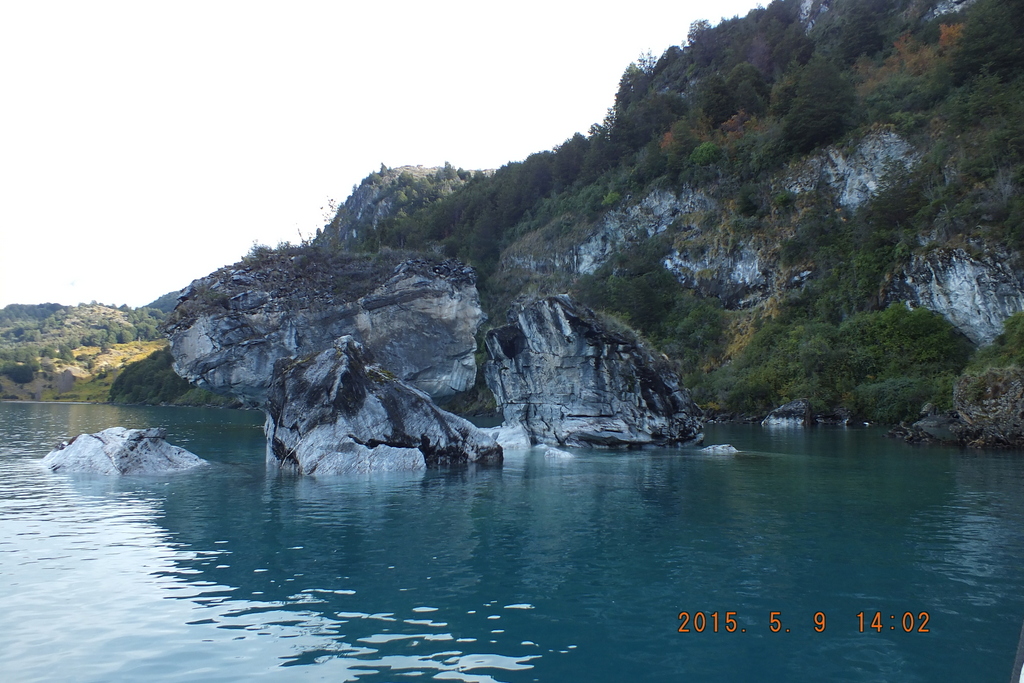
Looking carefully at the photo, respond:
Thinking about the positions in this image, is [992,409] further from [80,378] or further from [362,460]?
[80,378]

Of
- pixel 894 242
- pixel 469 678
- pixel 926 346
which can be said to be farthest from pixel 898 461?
pixel 894 242

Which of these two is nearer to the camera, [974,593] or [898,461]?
[974,593]

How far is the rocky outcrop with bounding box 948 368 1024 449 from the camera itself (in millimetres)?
30172

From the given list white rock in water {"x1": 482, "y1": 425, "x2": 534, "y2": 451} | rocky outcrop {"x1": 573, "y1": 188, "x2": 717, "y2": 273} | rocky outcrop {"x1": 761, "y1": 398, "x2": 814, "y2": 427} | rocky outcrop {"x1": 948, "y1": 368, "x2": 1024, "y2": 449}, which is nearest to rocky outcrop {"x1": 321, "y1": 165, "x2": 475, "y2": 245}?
rocky outcrop {"x1": 573, "y1": 188, "x2": 717, "y2": 273}

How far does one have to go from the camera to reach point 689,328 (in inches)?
2753

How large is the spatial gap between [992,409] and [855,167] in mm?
39253

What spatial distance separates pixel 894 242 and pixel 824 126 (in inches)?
713

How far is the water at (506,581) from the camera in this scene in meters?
6.95

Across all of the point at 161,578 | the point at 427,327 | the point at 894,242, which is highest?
the point at 894,242

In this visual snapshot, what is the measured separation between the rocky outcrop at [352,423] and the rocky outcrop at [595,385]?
1113 centimetres

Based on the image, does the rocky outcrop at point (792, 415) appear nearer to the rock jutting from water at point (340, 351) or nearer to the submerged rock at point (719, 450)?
the submerged rock at point (719, 450)

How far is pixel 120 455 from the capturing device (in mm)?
22875

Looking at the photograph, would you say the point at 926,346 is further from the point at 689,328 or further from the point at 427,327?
the point at 427,327

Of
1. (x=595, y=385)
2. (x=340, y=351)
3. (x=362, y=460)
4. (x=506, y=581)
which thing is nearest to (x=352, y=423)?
(x=362, y=460)
